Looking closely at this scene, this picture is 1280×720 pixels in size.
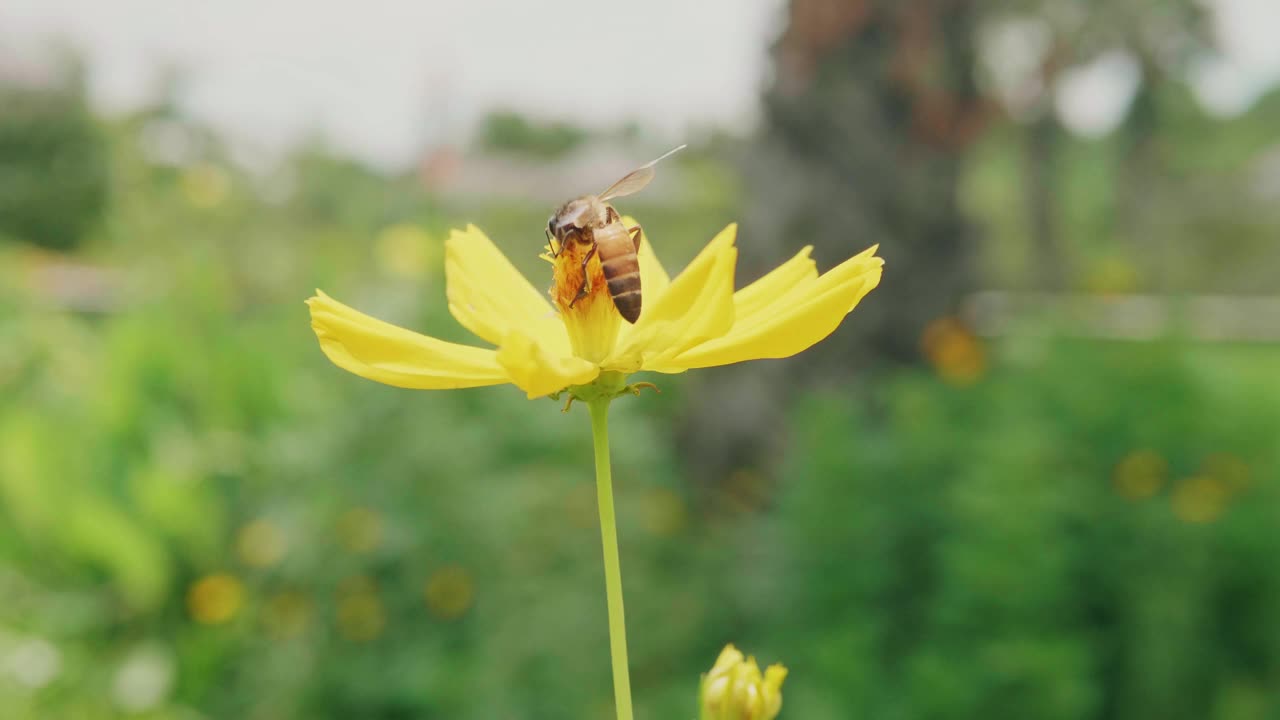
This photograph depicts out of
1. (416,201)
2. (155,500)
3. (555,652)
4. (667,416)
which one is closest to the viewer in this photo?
(555,652)

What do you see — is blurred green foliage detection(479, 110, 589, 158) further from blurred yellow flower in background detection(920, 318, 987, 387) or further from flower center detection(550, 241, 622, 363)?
flower center detection(550, 241, 622, 363)

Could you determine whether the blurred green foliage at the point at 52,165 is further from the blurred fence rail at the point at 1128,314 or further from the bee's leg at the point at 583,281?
the bee's leg at the point at 583,281

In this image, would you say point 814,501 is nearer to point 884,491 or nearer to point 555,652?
point 884,491

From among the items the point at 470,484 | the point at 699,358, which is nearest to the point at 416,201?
the point at 470,484

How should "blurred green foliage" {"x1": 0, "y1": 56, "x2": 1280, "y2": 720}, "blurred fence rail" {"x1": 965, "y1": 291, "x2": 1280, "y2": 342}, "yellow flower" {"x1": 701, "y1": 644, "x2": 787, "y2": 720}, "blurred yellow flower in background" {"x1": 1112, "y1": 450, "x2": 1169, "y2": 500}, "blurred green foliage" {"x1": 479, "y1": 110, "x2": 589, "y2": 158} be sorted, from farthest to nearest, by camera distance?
1. "blurred green foliage" {"x1": 479, "y1": 110, "x2": 589, "y2": 158}
2. "blurred fence rail" {"x1": 965, "y1": 291, "x2": 1280, "y2": 342}
3. "blurred yellow flower in background" {"x1": 1112, "y1": 450, "x2": 1169, "y2": 500}
4. "blurred green foliage" {"x1": 0, "y1": 56, "x2": 1280, "y2": 720}
5. "yellow flower" {"x1": 701, "y1": 644, "x2": 787, "y2": 720}

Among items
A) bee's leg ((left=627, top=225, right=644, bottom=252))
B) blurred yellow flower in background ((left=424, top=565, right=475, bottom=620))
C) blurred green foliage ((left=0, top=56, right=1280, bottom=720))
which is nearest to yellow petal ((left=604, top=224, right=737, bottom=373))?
bee's leg ((left=627, top=225, right=644, bottom=252))

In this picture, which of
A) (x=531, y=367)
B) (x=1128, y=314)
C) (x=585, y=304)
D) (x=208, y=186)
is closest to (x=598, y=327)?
(x=585, y=304)
